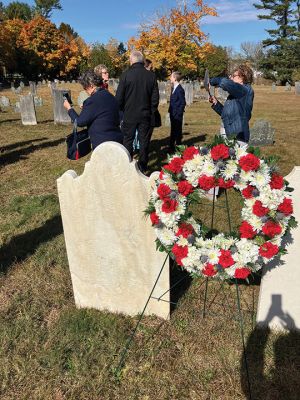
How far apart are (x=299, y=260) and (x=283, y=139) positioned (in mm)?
9148

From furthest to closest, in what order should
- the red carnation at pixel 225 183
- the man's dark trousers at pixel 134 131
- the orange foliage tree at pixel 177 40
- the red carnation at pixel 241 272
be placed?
the orange foliage tree at pixel 177 40, the man's dark trousers at pixel 134 131, the red carnation at pixel 241 272, the red carnation at pixel 225 183

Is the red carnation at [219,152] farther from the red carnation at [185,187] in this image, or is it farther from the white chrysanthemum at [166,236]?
the white chrysanthemum at [166,236]

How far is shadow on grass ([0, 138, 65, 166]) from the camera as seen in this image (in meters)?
9.36

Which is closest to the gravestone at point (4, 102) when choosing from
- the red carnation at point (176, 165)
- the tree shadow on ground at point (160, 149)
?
the tree shadow on ground at point (160, 149)

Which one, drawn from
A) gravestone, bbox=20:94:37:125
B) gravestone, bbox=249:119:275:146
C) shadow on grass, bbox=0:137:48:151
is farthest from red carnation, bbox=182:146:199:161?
gravestone, bbox=20:94:37:125

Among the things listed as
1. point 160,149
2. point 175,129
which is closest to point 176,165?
point 175,129

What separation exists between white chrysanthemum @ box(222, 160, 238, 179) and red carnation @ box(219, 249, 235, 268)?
627mm

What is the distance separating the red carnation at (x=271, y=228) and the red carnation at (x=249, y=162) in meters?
0.45

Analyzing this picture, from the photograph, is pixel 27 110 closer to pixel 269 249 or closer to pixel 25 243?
pixel 25 243

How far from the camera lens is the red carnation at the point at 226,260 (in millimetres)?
2826

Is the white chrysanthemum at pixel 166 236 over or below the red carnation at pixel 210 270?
over

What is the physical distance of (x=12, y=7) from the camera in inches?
2655

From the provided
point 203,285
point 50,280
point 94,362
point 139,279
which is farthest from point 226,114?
point 94,362

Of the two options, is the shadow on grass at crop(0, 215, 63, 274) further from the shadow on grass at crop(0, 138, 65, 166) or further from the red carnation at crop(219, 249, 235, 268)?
the shadow on grass at crop(0, 138, 65, 166)
